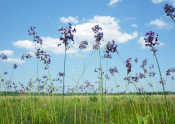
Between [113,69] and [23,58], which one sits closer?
[113,69]

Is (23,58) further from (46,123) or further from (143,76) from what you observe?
(143,76)

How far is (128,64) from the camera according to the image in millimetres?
2221

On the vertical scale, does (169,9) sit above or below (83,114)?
above

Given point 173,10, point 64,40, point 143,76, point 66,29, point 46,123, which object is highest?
point 173,10

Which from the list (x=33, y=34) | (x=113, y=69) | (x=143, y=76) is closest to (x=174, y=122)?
(x=143, y=76)

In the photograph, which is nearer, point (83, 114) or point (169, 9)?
point (169, 9)

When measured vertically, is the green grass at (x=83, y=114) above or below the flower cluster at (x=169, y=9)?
below

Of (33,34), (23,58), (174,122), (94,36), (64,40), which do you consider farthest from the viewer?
(23,58)

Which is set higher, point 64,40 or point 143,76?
point 64,40

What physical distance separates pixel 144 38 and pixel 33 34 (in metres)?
1.88

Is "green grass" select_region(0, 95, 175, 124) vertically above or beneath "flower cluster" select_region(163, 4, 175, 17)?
beneath

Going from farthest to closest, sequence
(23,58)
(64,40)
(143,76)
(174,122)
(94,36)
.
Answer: (143,76) < (23,58) < (174,122) < (94,36) < (64,40)

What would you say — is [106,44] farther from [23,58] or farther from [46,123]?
[46,123]

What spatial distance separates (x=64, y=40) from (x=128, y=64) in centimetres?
89
